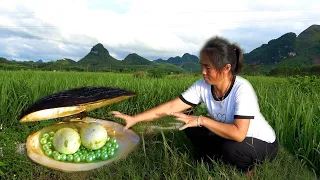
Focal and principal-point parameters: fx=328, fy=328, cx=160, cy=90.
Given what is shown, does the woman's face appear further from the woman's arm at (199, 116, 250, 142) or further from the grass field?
the grass field

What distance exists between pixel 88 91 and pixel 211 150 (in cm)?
112

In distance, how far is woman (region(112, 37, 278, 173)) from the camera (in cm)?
222

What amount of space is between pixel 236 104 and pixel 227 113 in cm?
18

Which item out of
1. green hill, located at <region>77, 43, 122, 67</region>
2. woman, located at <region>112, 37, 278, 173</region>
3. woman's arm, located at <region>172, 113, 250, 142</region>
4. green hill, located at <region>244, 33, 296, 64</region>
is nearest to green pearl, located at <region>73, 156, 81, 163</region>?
woman, located at <region>112, 37, 278, 173</region>

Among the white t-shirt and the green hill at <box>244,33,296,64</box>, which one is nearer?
the white t-shirt

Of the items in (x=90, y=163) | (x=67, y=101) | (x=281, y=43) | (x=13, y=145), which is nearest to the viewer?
(x=67, y=101)

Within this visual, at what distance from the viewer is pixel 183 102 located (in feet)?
9.11

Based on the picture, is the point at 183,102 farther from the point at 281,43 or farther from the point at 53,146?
the point at 281,43

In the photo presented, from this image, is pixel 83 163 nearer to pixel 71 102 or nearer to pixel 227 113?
pixel 71 102

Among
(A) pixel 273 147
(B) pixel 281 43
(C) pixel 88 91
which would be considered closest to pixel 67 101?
(C) pixel 88 91

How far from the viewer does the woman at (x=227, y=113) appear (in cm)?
222

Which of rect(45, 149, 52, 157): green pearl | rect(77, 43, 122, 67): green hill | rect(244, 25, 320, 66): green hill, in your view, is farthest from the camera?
rect(77, 43, 122, 67): green hill

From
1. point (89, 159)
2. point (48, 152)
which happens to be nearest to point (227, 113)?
point (89, 159)

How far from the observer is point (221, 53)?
2246 mm
